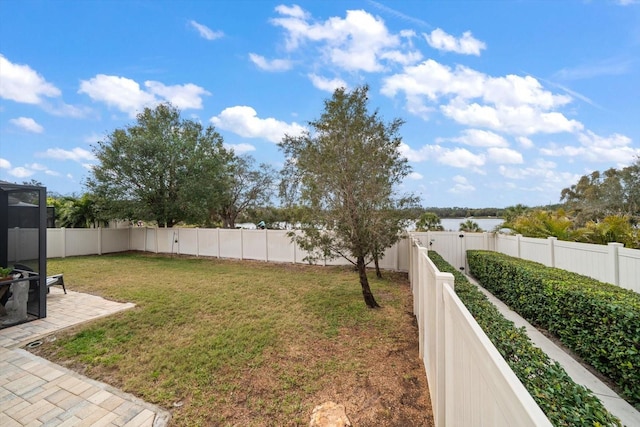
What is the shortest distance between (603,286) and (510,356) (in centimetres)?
355

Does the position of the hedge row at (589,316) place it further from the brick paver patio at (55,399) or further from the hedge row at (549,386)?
the brick paver patio at (55,399)

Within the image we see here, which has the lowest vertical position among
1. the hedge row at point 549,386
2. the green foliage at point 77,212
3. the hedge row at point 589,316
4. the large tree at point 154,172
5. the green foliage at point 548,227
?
the hedge row at point 589,316

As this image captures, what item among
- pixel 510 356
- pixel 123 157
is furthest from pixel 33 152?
pixel 510 356

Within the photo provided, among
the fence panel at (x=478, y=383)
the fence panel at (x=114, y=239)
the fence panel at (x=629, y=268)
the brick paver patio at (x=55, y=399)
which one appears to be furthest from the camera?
the fence panel at (x=114, y=239)

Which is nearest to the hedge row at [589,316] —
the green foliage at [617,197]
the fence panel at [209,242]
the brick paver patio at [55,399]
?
the brick paver patio at [55,399]

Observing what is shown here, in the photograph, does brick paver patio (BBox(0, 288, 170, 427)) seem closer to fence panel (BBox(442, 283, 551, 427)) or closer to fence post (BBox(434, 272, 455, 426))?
fence post (BBox(434, 272, 455, 426))

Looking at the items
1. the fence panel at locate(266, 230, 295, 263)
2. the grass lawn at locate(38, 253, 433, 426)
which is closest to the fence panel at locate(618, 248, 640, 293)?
the grass lawn at locate(38, 253, 433, 426)

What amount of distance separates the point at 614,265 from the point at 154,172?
15407mm

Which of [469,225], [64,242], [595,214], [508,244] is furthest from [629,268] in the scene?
[595,214]

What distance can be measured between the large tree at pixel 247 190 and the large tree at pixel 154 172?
6.95 meters

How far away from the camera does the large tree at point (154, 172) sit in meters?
12.8

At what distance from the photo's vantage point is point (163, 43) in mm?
9750

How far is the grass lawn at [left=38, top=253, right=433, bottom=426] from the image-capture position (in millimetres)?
2773

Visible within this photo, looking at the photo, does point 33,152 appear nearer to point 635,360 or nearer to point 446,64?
point 446,64
